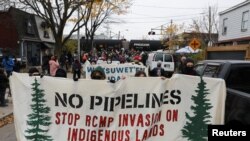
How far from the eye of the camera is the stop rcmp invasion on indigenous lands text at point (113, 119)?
5.31 m

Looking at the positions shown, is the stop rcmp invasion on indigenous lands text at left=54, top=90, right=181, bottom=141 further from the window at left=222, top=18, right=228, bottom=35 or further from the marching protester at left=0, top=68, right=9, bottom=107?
the window at left=222, top=18, right=228, bottom=35

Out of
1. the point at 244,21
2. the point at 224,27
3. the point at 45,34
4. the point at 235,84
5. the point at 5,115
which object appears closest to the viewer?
the point at 235,84

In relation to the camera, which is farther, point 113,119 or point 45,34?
point 45,34

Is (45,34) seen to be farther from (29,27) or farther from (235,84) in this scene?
(235,84)

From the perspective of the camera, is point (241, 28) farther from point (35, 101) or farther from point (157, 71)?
point (35, 101)

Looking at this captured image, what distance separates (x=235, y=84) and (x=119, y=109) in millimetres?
2377

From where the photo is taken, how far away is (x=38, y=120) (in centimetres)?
544

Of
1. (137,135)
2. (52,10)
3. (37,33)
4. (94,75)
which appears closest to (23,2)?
(52,10)

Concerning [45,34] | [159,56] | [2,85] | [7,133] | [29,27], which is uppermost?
[29,27]

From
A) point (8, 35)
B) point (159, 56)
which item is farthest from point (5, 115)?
point (8, 35)

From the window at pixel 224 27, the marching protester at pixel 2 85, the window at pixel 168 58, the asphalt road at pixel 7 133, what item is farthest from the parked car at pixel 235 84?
the window at pixel 224 27

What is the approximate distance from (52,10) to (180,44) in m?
37.3

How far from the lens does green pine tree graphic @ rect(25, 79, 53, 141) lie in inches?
212

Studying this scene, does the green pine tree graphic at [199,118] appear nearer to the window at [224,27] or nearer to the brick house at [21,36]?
the window at [224,27]
